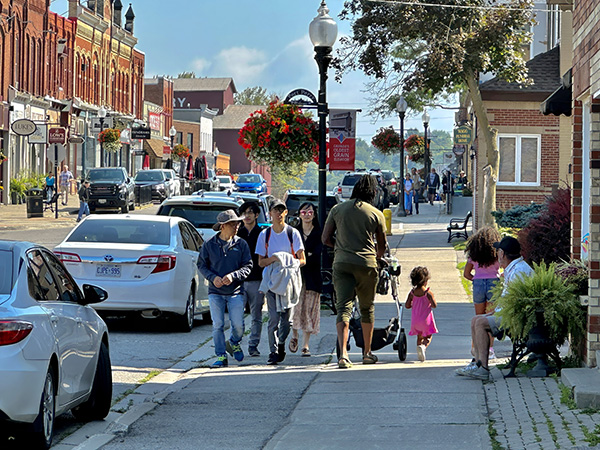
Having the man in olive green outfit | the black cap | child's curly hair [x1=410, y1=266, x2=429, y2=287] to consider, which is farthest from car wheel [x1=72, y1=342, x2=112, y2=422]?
the black cap

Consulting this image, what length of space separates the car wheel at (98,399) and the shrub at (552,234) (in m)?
7.37

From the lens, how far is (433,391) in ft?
31.9

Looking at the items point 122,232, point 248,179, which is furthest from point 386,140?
point 122,232

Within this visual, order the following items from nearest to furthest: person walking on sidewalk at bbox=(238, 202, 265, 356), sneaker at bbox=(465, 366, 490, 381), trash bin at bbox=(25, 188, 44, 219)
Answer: sneaker at bbox=(465, 366, 490, 381), person walking on sidewalk at bbox=(238, 202, 265, 356), trash bin at bbox=(25, 188, 44, 219)

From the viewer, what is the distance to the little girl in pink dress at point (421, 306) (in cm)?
1177

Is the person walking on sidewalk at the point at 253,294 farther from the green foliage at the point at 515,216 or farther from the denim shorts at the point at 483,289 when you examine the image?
the green foliage at the point at 515,216

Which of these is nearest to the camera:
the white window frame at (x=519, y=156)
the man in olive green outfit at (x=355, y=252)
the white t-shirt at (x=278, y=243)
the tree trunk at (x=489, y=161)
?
the man in olive green outfit at (x=355, y=252)

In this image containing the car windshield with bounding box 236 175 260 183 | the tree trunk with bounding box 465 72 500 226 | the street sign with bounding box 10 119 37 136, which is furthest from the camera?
the car windshield with bounding box 236 175 260 183

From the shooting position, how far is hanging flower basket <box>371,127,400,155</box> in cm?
5244

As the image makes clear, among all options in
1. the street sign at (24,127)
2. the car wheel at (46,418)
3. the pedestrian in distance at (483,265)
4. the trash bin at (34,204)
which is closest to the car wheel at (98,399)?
the car wheel at (46,418)

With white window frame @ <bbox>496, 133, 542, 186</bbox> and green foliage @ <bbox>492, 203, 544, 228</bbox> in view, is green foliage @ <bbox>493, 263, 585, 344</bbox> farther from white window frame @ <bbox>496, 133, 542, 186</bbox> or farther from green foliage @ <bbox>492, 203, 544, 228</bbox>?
white window frame @ <bbox>496, 133, 542, 186</bbox>

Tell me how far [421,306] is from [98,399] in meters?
4.36

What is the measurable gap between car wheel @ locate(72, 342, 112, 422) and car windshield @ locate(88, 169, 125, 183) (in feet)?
123

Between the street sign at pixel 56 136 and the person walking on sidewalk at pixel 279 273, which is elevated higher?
the street sign at pixel 56 136
